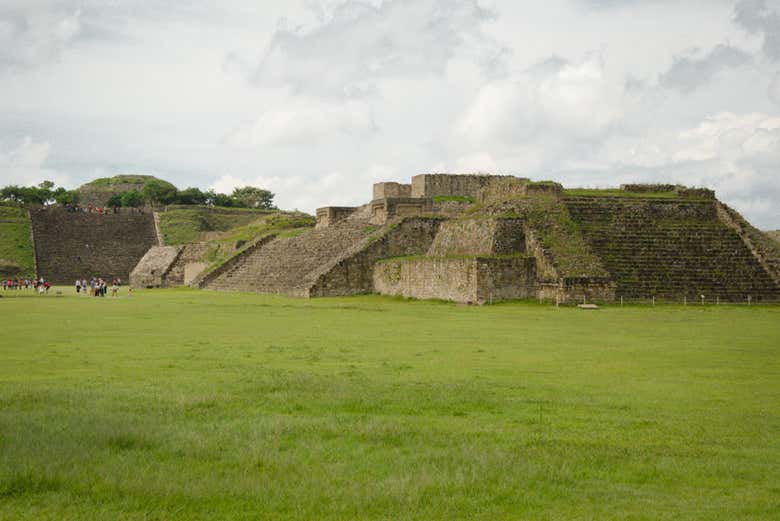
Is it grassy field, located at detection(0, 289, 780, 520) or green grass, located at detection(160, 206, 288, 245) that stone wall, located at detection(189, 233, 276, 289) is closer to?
green grass, located at detection(160, 206, 288, 245)

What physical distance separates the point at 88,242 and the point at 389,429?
187 ft

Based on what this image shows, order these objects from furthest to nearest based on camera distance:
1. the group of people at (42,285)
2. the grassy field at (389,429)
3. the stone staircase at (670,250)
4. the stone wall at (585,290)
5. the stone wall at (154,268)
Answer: the stone wall at (154,268) → the group of people at (42,285) → the stone staircase at (670,250) → the stone wall at (585,290) → the grassy field at (389,429)

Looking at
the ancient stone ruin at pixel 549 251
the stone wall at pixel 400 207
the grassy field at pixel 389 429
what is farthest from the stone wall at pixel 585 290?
the stone wall at pixel 400 207

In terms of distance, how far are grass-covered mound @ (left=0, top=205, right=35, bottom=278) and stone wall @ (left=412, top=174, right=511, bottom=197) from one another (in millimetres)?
26548

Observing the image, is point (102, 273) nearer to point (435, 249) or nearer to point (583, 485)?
point (435, 249)

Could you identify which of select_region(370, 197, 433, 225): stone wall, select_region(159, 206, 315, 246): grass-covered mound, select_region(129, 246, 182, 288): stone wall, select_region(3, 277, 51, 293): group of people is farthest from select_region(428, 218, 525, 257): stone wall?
select_region(159, 206, 315, 246): grass-covered mound

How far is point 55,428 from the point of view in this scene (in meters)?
7.10

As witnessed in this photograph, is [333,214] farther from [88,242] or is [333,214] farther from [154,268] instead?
[88,242]

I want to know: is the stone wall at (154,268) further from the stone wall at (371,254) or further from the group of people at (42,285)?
the stone wall at (371,254)

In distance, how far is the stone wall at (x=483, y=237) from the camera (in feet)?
91.7

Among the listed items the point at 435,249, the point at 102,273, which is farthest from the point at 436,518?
the point at 102,273

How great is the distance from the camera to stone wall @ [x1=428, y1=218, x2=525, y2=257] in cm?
2794

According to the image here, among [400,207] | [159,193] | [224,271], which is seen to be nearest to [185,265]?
[224,271]

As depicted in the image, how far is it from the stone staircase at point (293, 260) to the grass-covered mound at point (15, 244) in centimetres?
1692
